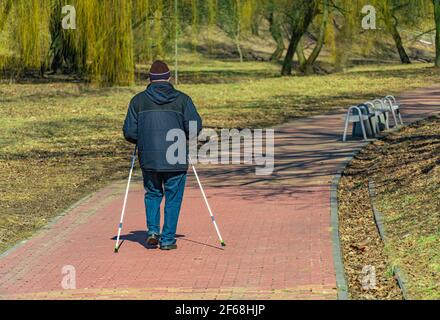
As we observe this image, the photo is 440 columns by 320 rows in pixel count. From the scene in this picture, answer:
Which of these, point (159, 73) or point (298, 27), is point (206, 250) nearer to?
point (159, 73)

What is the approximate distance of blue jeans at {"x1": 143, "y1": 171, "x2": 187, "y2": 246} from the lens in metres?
11.4

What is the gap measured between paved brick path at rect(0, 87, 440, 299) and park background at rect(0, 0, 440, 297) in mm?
795

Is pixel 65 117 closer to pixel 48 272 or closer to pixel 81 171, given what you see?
pixel 81 171

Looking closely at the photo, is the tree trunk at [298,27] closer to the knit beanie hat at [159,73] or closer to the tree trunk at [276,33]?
the tree trunk at [276,33]

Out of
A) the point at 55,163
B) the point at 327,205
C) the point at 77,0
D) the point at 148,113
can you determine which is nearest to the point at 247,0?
the point at 77,0

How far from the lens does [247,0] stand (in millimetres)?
42688

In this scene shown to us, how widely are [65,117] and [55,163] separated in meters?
8.95

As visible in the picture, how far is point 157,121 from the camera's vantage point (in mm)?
11289

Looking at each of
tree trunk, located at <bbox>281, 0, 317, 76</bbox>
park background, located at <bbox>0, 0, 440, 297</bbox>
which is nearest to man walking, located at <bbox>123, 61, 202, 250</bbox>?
park background, located at <bbox>0, 0, 440, 297</bbox>

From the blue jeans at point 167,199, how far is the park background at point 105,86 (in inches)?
73.3

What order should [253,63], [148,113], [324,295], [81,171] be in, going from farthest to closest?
[253,63], [81,171], [148,113], [324,295]

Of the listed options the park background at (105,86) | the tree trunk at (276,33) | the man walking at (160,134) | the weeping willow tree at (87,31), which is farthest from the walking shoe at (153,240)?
the tree trunk at (276,33)

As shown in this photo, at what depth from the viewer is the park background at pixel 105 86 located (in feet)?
58.1

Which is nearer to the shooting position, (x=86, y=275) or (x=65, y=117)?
(x=86, y=275)
